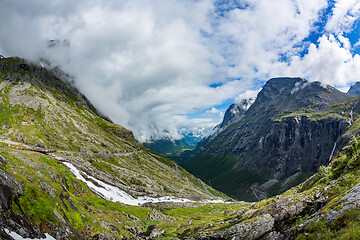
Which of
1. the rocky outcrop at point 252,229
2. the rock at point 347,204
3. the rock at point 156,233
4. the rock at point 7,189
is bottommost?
the rock at point 156,233

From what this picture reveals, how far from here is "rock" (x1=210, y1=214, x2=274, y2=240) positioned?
26359 millimetres

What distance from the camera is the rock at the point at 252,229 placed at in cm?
2636

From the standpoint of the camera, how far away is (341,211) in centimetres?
1670

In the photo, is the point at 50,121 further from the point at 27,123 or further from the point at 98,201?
the point at 98,201

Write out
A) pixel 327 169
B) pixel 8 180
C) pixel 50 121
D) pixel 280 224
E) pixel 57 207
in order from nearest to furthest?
pixel 8 180 < pixel 280 224 < pixel 57 207 < pixel 327 169 < pixel 50 121

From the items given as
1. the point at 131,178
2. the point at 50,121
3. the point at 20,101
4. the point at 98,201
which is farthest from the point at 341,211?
the point at 20,101

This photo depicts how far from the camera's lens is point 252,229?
27.5m

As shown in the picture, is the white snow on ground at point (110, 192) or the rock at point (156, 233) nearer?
the rock at point (156, 233)

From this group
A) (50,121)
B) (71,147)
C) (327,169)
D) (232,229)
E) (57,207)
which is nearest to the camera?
(57,207)

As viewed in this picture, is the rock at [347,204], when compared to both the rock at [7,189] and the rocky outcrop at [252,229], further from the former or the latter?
the rock at [7,189]

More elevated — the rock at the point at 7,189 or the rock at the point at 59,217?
the rock at the point at 7,189

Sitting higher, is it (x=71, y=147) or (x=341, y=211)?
(x=71, y=147)

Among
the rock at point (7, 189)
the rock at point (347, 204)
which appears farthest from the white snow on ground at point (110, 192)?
the rock at point (347, 204)

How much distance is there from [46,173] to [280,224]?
39.7 meters
